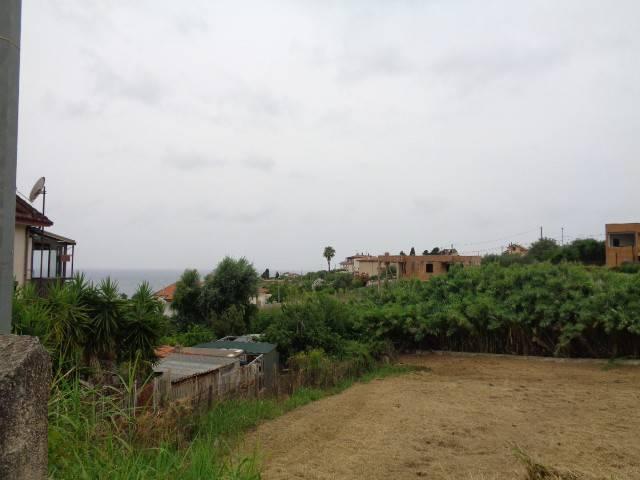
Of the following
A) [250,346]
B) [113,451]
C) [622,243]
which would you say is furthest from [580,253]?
[113,451]

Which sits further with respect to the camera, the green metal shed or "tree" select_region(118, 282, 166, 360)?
the green metal shed

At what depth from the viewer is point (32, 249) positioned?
13.4m

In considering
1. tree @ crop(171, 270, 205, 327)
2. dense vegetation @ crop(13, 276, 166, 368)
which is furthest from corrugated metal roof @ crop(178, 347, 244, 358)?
tree @ crop(171, 270, 205, 327)

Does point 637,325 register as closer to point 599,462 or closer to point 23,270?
point 599,462

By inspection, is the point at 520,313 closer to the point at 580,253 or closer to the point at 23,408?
the point at 23,408

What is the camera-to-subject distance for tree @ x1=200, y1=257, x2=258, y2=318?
22.6m

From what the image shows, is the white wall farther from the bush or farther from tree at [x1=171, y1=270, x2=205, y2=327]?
tree at [x1=171, y1=270, x2=205, y2=327]

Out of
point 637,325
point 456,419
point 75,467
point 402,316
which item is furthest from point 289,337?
A: point 75,467

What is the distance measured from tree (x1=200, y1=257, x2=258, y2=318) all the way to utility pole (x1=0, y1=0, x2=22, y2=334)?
20.8 meters

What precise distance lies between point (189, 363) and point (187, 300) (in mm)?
12865

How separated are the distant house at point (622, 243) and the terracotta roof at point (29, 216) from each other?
36740 millimetres

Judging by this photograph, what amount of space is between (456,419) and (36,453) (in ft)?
26.3

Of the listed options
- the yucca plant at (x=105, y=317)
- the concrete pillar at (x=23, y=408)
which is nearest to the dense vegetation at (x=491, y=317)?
the yucca plant at (x=105, y=317)

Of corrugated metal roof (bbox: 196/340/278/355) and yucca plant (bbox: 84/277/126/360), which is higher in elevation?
yucca plant (bbox: 84/277/126/360)
